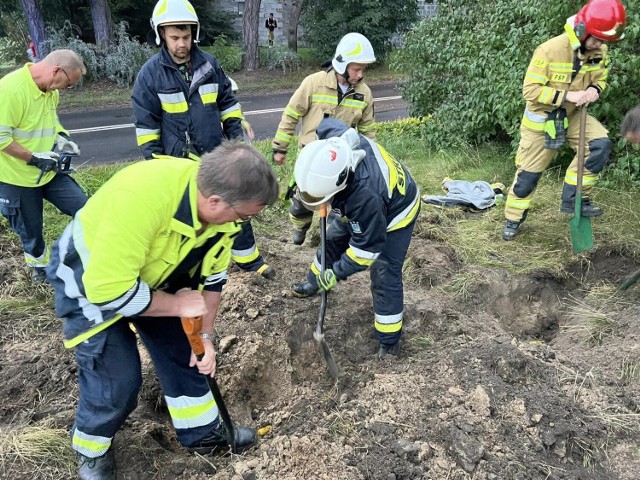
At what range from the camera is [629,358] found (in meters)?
3.23

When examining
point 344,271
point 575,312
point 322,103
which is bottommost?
point 575,312

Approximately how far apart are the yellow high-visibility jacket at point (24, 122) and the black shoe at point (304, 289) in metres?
2.00

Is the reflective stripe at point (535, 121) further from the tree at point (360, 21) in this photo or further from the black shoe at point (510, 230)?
the tree at point (360, 21)

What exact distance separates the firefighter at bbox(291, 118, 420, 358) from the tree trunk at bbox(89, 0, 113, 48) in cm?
1477

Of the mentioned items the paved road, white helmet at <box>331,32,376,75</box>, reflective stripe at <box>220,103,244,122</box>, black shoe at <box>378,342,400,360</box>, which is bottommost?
black shoe at <box>378,342,400,360</box>

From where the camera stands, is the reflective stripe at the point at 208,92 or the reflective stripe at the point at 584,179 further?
the reflective stripe at the point at 584,179

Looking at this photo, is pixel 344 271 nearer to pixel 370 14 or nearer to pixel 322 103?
pixel 322 103

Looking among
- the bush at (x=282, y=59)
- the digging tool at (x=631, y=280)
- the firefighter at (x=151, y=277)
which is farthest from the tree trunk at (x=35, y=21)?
the digging tool at (x=631, y=280)

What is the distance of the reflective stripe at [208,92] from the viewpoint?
3.68 metres

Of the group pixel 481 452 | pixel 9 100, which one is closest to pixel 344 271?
pixel 481 452

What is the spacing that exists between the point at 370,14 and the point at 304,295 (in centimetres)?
1726

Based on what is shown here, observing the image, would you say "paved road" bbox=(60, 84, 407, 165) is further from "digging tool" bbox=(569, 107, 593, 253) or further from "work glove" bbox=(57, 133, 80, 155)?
"digging tool" bbox=(569, 107, 593, 253)

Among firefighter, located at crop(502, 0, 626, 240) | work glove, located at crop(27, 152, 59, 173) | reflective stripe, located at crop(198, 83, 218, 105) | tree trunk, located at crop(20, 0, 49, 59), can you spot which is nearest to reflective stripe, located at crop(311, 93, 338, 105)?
reflective stripe, located at crop(198, 83, 218, 105)

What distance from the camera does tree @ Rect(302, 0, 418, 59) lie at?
18984mm
